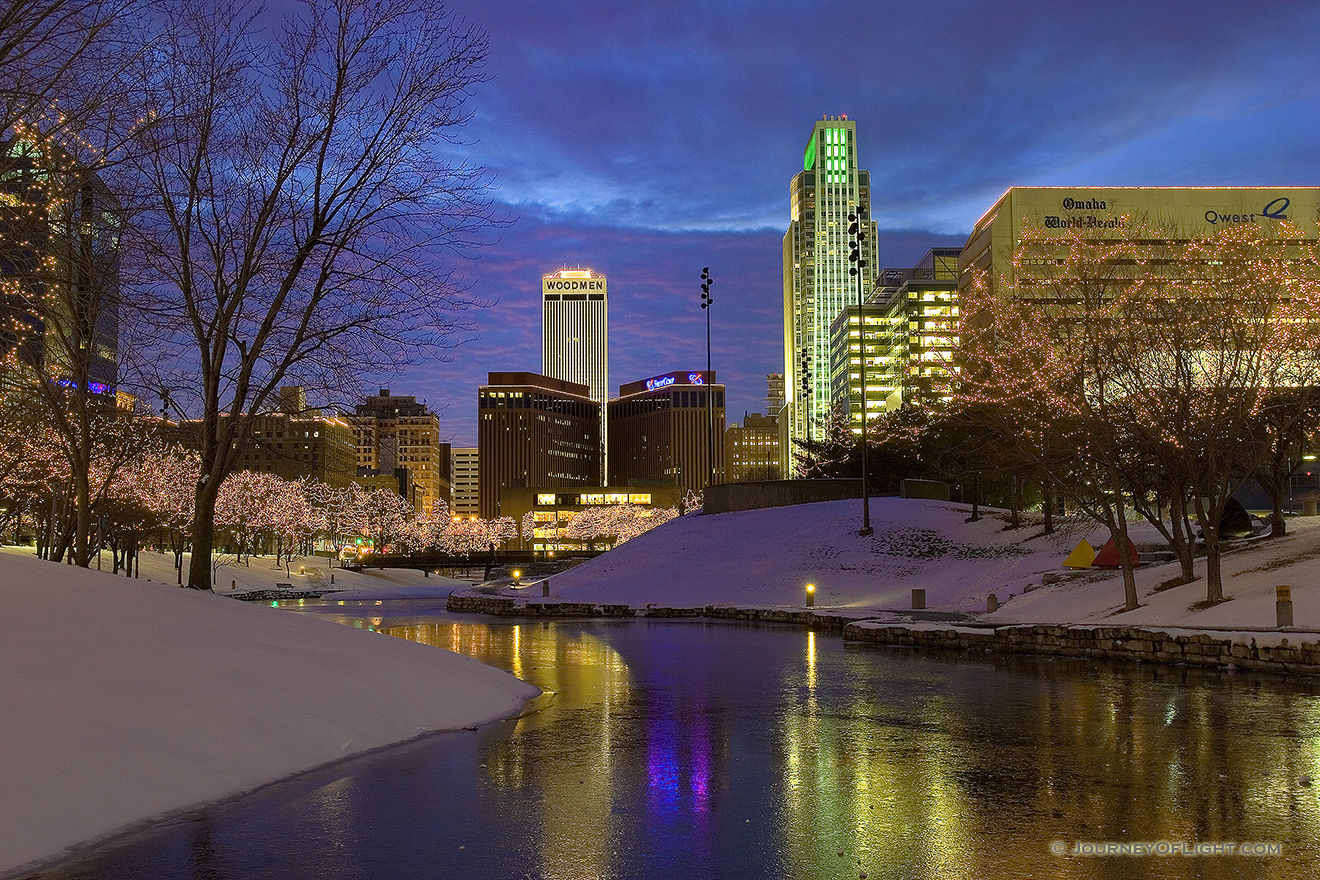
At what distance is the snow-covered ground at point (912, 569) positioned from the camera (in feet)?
81.7

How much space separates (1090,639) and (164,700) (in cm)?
1978

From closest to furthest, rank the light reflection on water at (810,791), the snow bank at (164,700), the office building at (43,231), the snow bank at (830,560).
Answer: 1. the light reflection on water at (810,791)
2. the snow bank at (164,700)
3. the office building at (43,231)
4. the snow bank at (830,560)

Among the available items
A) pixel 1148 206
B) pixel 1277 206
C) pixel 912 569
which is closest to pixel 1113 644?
pixel 912 569

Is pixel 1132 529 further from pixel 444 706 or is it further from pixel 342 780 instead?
pixel 342 780

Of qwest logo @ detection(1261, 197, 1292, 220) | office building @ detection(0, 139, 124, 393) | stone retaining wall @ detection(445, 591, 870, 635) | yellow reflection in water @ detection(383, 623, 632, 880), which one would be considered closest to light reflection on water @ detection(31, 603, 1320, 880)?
yellow reflection in water @ detection(383, 623, 632, 880)

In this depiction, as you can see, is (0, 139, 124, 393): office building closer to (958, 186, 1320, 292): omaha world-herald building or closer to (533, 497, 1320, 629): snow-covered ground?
(533, 497, 1320, 629): snow-covered ground

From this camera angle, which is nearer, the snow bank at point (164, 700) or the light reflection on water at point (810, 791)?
the light reflection on water at point (810, 791)

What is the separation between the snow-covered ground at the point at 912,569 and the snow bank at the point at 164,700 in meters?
17.6

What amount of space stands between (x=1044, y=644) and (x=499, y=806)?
18.6 metres

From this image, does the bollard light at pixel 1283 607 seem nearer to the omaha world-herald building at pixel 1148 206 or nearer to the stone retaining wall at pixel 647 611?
the stone retaining wall at pixel 647 611

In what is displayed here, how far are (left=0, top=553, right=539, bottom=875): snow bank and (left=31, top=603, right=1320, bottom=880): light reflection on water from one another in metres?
0.52

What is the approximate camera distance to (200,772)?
9.20 meters
